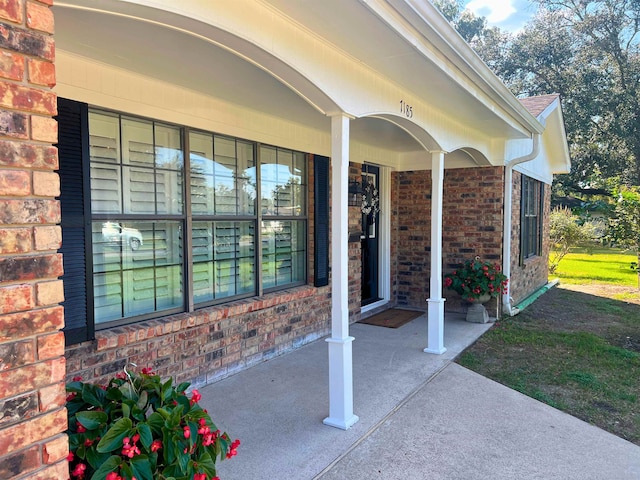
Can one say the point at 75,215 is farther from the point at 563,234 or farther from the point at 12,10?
the point at 563,234

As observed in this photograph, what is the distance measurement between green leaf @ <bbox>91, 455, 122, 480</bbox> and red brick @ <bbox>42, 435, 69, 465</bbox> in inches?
7.6

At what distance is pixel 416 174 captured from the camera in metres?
7.38

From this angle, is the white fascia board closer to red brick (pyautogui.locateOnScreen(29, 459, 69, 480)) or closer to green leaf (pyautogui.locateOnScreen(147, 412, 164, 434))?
green leaf (pyautogui.locateOnScreen(147, 412, 164, 434))

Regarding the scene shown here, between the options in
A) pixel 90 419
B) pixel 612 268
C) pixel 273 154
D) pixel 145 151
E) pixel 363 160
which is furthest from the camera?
pixel 612 268

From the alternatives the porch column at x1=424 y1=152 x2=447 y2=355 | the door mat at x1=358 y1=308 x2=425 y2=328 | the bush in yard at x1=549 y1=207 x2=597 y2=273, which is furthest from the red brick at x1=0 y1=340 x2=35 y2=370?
the bush in yard at x1=549 y1=207 x2=597 y2=273

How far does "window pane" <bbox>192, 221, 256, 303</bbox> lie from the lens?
407 centimetres

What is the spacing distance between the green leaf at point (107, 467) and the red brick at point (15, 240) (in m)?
0.76

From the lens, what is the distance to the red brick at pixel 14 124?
1224mm

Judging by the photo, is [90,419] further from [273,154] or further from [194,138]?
[273,154]

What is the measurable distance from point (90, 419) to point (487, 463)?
2.38 m

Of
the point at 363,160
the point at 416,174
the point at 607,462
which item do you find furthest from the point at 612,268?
the point at 607,462

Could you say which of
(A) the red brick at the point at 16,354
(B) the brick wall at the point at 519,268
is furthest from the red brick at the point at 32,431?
(B) the brick wall at the point at 519,268

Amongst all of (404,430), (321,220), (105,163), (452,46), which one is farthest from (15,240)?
(321,220)

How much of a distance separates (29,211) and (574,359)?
18.0 feet
